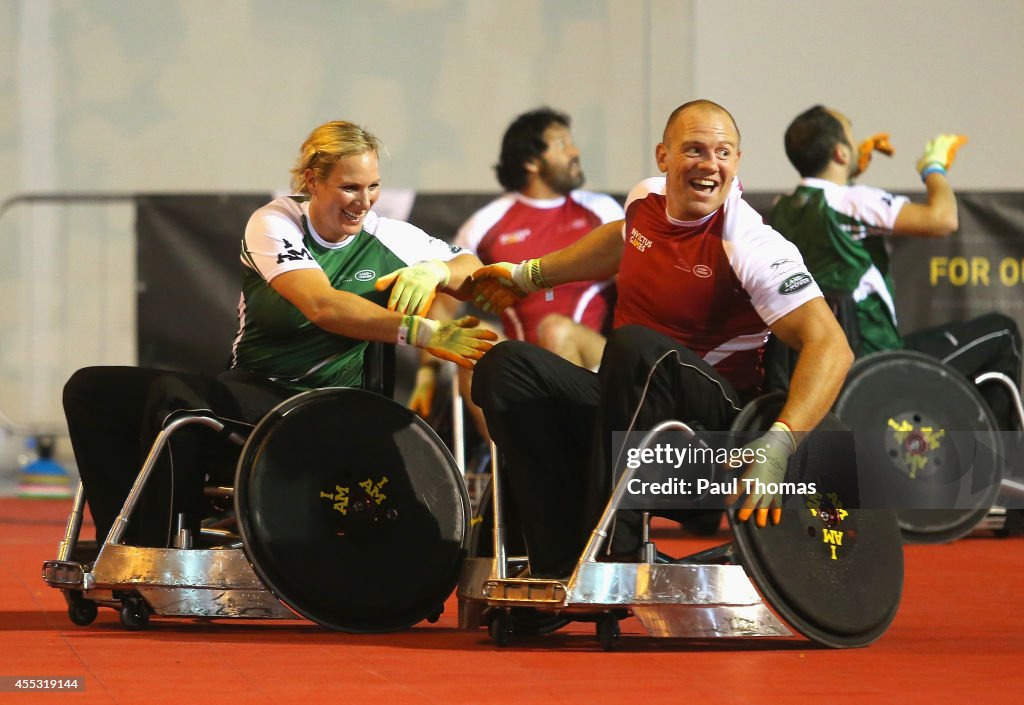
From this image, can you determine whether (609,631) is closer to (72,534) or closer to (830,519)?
(830,519)

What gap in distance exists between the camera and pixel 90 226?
29.4 ft

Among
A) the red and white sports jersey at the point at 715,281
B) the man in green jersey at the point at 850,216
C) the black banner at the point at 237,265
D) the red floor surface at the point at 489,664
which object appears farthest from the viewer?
the black banner at the point at 237,265

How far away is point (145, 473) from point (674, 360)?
1.25 m

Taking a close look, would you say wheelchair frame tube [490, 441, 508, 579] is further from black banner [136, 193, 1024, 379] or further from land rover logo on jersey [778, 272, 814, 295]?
black banner [136, 193, 1024, 379]

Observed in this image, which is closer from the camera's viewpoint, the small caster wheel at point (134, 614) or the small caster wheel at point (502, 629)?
the small caster wheel at point (502, 629)

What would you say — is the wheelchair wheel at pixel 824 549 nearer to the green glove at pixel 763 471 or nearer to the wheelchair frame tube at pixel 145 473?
the green glove at pixel 763 471

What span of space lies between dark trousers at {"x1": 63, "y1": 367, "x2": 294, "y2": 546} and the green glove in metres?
1.25

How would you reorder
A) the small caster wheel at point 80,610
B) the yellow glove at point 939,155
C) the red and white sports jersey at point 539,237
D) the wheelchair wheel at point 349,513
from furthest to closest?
the red and white sports jersey at point 539,237 → the yellow glove at point 939,155 → the small caster wheel at point 80,610 → the wheelchair wheel at point 349,513

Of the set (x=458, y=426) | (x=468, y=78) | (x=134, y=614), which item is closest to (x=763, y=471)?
(x=134, y=614)

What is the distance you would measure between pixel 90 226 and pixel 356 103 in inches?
70.8

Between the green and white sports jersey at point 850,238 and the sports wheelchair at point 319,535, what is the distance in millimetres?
2792

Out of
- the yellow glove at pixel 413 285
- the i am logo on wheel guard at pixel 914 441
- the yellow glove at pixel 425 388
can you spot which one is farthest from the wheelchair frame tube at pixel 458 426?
the yellow glove at pixel 413 285

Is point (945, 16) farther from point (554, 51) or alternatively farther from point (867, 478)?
point (867, 478)

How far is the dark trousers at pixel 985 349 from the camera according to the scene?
671 centimetres
